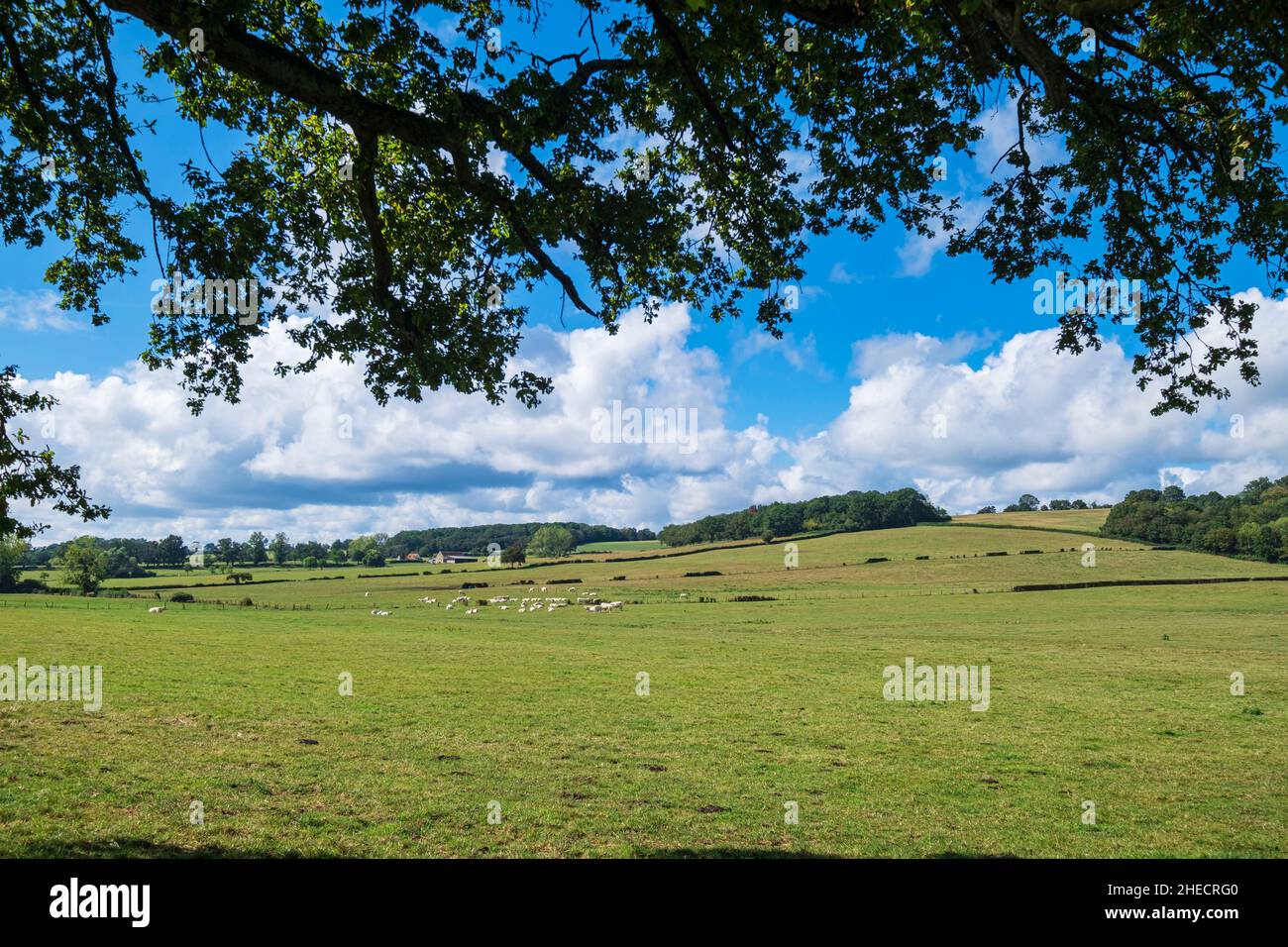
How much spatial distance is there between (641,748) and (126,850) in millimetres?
9088

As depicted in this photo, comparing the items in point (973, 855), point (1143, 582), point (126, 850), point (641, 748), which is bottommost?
point (1143, 582)

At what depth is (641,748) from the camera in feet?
49.2

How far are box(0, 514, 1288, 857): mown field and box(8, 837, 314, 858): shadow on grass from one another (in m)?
0.04

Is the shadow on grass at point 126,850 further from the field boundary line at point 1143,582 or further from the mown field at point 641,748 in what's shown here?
the field boundary line at point 1143,582

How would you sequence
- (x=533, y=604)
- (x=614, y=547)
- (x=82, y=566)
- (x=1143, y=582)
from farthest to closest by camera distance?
(x=614, y=547)
(x=82, y=566)
(x=1143, y=582)
(x=533, y=604)

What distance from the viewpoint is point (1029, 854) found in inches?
358

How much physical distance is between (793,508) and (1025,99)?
158 m

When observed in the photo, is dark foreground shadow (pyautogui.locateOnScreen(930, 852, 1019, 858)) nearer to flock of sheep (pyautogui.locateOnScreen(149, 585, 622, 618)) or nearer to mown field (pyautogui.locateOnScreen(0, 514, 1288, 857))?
mown field (pyautogui.locateOnScreen(0, 514, 1288, 857))

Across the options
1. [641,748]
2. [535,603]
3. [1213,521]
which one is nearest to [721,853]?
[641,748]

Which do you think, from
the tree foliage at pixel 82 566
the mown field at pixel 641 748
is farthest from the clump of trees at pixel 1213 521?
the tree foliage at pixel 82 566

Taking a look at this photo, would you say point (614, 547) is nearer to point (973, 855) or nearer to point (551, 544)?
point (551, 544)

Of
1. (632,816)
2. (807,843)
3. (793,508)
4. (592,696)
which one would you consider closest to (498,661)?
(592,696)

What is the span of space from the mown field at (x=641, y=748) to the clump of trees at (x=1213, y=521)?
90079 millimetres
